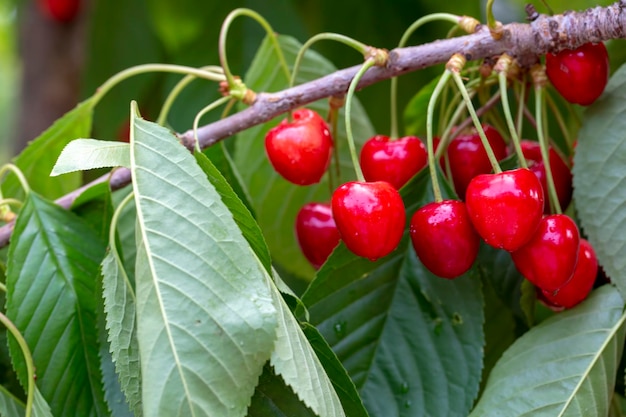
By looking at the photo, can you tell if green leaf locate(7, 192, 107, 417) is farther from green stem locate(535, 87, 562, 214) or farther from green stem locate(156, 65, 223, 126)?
green stem locate(535, 87, 562, 214)

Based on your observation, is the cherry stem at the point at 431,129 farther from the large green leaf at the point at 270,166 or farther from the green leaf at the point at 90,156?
the large green leaf at the point at 270,166

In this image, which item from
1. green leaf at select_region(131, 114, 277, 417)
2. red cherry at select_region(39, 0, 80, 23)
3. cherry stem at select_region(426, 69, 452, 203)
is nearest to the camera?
green leaf at select_region(131, 114, 277, 417)

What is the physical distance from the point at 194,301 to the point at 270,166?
24.7 inches

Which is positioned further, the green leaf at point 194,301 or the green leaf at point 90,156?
the green leaf at point 90,156

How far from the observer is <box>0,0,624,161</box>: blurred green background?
1735mm

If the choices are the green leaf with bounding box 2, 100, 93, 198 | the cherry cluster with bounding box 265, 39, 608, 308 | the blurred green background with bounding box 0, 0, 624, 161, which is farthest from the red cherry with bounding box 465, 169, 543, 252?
the blurred green background with bounding box 0, 0, 624, 161

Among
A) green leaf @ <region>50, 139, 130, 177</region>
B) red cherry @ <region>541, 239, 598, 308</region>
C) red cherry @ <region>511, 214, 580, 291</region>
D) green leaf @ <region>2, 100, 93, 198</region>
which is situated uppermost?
green leaf @ <region>50, 139, 130, 177</region>

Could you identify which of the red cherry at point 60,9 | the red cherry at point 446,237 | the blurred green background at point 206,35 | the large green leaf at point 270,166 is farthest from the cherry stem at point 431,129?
the red cherry at point 60,9

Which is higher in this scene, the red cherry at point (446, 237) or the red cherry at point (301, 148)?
the red cherry at point (301, 148)

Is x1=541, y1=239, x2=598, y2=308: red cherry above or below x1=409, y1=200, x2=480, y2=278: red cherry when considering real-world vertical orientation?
below

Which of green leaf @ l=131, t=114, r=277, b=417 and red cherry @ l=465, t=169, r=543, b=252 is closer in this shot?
green leaf @ l=131, t=114, r=277, b=417

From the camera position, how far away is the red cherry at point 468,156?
96 centimetres

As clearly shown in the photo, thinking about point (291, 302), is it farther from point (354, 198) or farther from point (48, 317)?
point (48, 317)

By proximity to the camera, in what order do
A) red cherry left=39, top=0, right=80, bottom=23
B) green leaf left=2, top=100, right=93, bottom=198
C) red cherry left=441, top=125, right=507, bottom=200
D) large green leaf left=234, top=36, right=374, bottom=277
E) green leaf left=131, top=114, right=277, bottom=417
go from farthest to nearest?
red cherry left=39, top=0, right=80, bottom=23 → large green leaf left=234, top=36, right=374, bottom=277 → green leaf left=2, top=100, right=93, bottom=198 → red cherry left=441, top=125, right=507, bottom=200 → green leaf left=131, top=114, right=277, bottom=417
